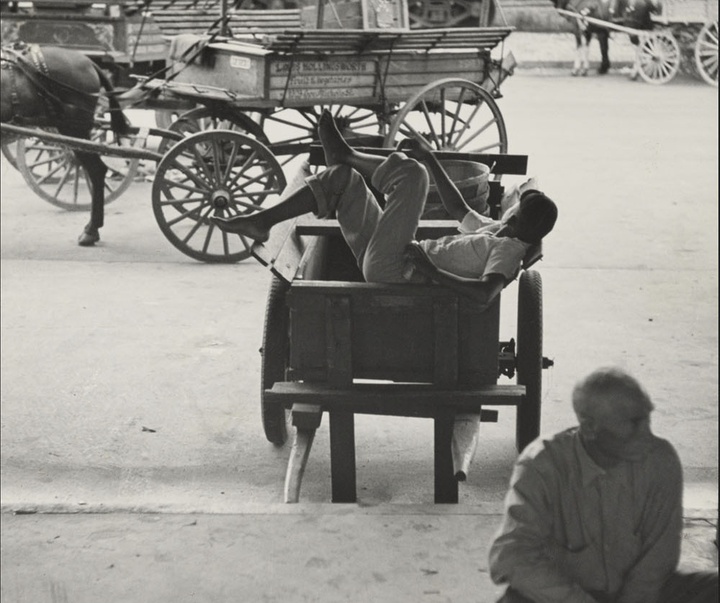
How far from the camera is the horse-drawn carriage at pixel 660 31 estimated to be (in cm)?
1211

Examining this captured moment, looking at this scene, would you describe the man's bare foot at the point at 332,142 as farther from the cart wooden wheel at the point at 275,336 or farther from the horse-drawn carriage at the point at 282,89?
the horse-drawn carriage at the point at 282,89

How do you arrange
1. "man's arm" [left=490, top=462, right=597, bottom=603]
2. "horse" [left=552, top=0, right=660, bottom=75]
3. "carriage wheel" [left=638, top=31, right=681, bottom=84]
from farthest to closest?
"carriage wheel" [left=638, top=31, right=681, bottom=84], "horse" [left=552, top=0, right=660, bottom=75], "man's arm" [left=490, top=462, right=597, bottom=603]

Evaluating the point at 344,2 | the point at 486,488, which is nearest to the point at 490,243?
the point at 486,488

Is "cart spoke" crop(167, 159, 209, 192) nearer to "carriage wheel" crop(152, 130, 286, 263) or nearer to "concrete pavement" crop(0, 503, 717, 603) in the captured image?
"carriage wheel" crop(152, 130, 286, 263)

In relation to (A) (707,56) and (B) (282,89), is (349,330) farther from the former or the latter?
(A) (707,56)

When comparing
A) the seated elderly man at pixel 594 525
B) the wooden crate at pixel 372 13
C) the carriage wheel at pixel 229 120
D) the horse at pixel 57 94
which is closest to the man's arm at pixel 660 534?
the seated elderly man at pixel 594 525

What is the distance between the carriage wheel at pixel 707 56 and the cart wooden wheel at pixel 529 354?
1170 centimetres

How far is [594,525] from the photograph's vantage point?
5.65ft

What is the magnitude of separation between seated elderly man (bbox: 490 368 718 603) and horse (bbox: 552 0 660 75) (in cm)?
1071

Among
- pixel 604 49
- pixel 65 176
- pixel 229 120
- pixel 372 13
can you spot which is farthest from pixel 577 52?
pixel 229 120

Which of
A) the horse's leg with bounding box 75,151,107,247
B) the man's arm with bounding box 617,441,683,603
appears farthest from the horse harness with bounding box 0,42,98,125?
the man's arm with bounding box 617,441,683,603

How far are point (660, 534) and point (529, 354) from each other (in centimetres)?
222

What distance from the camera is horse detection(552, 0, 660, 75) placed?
43.1 feet

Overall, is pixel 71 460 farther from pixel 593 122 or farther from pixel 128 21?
pixel 593 122
